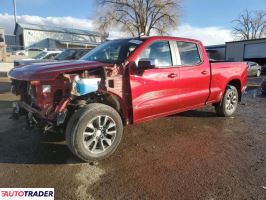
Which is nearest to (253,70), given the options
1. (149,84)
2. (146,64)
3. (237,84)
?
(237,84)

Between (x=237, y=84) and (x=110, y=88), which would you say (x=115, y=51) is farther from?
(x=237, y=84)

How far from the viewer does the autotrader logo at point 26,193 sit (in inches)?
126

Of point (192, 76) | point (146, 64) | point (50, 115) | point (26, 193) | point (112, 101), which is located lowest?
point (26, 193)

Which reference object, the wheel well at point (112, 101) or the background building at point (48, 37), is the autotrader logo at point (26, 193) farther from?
the background building at point (48, 37)

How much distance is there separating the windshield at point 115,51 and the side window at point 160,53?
214 millimetres

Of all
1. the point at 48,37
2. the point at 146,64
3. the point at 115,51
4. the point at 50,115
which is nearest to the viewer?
the point at 50,115

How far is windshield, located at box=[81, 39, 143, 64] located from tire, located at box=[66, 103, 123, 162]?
0.94 m

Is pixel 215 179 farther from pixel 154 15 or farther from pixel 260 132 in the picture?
pixel 154 15

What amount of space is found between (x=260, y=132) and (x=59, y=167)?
161 inches

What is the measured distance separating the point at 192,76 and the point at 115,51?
1639mm

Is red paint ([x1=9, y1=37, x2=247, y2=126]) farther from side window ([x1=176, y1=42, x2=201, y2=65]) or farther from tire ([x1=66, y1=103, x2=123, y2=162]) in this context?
tire ([x1=66, y1=103, x2=123, y2=162])

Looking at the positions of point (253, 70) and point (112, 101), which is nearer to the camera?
point (112, 101)

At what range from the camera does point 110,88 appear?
13.8 ft

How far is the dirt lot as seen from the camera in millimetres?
3326
